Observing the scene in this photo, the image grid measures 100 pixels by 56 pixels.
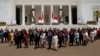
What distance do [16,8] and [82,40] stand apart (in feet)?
139

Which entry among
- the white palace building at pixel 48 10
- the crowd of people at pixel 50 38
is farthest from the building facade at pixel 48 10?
the crowd of people at pixel 50 38

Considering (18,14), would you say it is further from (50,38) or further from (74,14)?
(50,38)

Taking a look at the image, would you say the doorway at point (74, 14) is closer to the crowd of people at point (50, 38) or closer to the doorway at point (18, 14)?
the doorway at point (18, 14)

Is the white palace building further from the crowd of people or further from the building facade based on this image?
the crowd of people

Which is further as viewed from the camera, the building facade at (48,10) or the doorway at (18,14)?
the doorway at (18,14)

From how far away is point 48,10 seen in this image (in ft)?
247

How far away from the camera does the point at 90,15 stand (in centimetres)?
6962

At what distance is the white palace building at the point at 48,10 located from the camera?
68438mm

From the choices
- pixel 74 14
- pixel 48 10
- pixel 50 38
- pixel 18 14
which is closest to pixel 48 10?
pixel 48 10

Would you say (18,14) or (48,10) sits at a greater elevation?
(48,10)

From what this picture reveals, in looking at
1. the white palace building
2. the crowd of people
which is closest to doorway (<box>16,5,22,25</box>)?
the white palace building

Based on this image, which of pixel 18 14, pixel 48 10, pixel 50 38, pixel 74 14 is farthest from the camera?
pixel 74 14

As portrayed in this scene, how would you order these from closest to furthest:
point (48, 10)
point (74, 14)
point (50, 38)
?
point (50, 38) → point (48, 10) → point (74, 14)

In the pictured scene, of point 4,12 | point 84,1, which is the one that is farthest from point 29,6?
point 84,1
